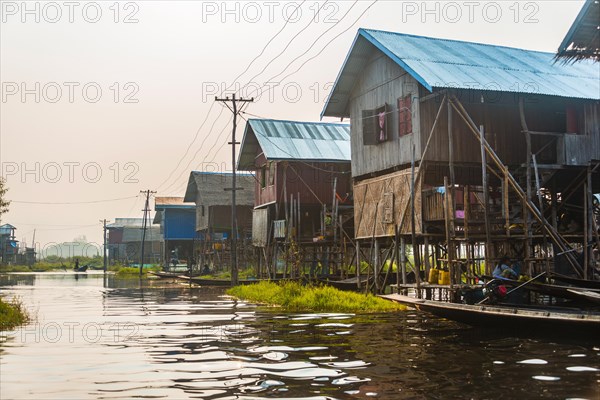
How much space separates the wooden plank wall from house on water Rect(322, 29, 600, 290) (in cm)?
3

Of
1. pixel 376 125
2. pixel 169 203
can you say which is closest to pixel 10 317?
pixel 376 125

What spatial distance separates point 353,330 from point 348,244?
1535 cm

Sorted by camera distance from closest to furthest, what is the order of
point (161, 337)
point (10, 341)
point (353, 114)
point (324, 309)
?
point (10, 341) → point (161, 337) → point (324, 309) → point (353, 114)

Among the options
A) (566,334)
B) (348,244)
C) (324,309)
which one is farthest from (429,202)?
(348,244)

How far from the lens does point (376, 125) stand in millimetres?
21938

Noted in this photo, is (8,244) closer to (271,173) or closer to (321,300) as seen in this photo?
(271,173)

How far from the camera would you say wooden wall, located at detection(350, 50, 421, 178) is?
20.4 m

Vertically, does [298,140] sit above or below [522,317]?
above

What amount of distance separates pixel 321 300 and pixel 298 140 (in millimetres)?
13999

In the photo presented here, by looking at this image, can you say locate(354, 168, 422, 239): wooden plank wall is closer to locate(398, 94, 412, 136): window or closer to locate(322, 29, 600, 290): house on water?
locate(322, 29, 600, 290): house on water

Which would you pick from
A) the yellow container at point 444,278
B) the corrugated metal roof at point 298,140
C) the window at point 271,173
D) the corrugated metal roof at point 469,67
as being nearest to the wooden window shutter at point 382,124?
the corrugated metal roof at point 469,67

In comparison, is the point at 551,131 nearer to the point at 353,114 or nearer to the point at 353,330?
the point at 353,114

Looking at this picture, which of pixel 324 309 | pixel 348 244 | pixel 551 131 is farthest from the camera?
pixel 348 244

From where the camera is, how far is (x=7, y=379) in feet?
28.5
